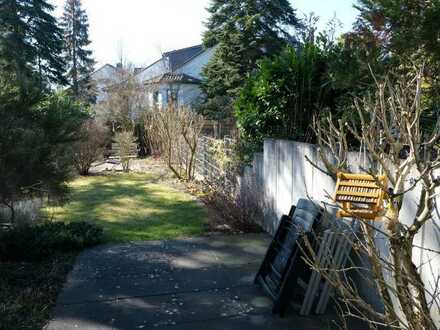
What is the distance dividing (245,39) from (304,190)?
19.5m

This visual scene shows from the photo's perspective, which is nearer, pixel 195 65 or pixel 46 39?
pixel 46 39

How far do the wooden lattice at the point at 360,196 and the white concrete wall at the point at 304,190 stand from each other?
830mm

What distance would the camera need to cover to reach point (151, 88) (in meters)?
26.6

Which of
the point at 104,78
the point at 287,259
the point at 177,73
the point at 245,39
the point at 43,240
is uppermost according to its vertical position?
the point at 245,39

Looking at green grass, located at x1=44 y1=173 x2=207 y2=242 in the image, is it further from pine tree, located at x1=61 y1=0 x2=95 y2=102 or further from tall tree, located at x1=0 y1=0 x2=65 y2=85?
pine tree, located at x1=61 y1=0 x2=95 y2=102

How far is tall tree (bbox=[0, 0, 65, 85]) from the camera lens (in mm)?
22938

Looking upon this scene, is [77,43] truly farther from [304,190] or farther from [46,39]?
[304,190]

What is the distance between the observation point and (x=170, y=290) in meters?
4.43

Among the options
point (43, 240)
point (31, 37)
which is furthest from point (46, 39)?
point (43, 240)

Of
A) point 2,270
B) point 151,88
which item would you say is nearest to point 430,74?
point 2,270

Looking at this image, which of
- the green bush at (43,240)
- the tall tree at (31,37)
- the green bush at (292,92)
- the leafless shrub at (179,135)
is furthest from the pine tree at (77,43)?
the green bush at (43,240)

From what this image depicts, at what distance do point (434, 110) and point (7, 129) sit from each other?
4890 mm

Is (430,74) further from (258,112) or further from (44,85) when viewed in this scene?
(44,85)

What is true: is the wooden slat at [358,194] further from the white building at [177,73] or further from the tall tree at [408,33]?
the white building at [177,73]
